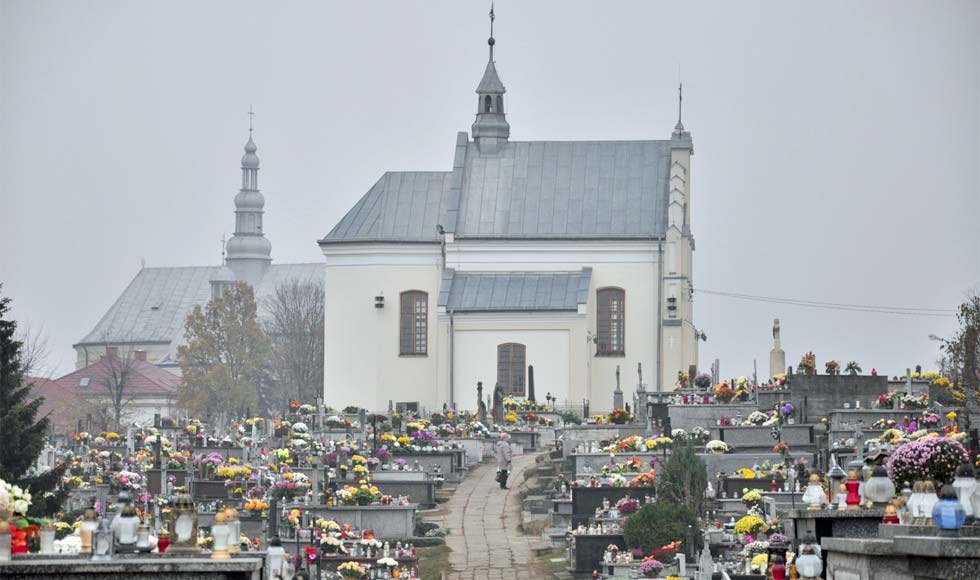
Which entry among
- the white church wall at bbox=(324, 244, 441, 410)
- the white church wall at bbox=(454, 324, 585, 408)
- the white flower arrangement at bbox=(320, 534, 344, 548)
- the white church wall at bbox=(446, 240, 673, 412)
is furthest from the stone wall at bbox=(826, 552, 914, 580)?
the white church wall at bbox=(324, 244, 441, 410)

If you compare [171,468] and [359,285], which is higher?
[359,285]

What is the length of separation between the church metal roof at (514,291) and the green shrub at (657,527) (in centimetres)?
3134

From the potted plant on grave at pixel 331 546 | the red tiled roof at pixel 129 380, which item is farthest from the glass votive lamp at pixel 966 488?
the red tiled roof at pixel 129 380

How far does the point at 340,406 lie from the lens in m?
63.6

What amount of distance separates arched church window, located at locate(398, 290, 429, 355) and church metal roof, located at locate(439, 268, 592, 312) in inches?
44.2

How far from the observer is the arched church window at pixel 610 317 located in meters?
63.7

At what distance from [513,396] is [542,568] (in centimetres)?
2994

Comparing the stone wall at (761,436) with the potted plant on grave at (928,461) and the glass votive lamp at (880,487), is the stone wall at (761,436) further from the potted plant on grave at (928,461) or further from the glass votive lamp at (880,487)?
the glass votive lamp at (880,487)

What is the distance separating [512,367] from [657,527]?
3192cm

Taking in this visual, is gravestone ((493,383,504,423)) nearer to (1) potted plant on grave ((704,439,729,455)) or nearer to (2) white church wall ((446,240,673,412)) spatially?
(2) white church wall ((446,240,673,412))

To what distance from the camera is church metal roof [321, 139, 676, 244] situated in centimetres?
6506

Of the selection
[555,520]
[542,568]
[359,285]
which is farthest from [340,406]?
[542,568]

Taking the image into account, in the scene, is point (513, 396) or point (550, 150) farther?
point (550, 150)

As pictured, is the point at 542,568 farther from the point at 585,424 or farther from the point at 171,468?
the point at 585,424
